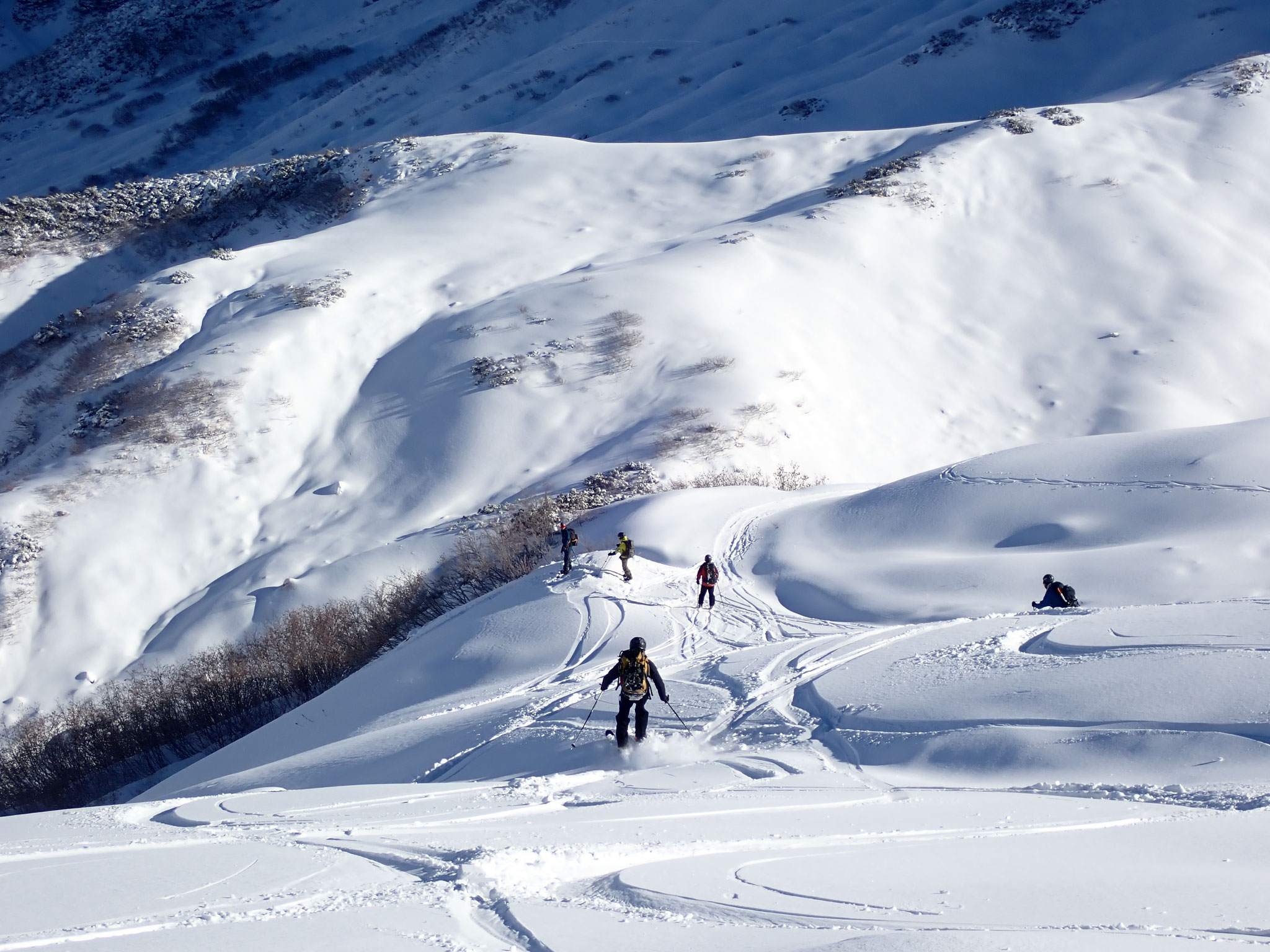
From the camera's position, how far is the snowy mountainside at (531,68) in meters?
49.2

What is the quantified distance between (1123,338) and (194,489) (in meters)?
29.7

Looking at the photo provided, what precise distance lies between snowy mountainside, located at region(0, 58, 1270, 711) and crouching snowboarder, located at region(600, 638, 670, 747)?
33.8ft

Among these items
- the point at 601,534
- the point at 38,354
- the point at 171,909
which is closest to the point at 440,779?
the point at 171,909

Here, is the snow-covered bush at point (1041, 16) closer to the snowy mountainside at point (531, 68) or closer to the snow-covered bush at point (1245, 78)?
the snowy mountainside at point (531, 68)

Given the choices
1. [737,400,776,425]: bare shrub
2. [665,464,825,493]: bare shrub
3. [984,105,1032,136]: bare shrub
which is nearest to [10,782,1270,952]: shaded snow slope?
[665,464,825,493]: bare shrub

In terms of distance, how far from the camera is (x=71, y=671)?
24594 millimetres

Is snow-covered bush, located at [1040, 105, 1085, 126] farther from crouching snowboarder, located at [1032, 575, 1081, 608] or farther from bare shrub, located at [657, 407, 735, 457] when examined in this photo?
crouching snowboarder, located at [1032, 575, 1081, 608]

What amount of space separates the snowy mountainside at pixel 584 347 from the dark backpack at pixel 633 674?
1042cm

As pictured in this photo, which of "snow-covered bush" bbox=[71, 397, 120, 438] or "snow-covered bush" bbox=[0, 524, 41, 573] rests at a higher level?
"snow-covered bush" bbox=[71, 397, 120, 438]

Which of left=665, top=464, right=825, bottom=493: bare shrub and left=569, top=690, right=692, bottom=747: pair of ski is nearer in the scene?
left=569, top=690, right=692, bottom=747: pair of ski

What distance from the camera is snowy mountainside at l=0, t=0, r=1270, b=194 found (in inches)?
1939

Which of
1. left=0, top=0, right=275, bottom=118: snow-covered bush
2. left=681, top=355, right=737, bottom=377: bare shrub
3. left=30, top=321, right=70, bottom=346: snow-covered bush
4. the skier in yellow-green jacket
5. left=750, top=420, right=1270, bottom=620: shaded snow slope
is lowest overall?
left=750, top=420, right=1270, bottom=620: shaded snow slope

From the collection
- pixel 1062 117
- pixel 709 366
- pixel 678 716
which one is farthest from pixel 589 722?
pixel 1062 117

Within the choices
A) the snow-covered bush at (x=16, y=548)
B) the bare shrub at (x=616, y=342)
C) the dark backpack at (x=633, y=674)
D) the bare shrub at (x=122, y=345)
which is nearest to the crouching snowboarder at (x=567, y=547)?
the dark backpack at (x=633, y=674)
